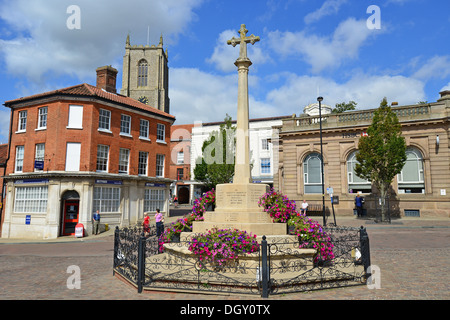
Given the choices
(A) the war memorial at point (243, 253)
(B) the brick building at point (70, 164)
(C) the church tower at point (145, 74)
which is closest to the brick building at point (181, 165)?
(C) the church tower at point (145, 74)

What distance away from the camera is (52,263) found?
11.6m

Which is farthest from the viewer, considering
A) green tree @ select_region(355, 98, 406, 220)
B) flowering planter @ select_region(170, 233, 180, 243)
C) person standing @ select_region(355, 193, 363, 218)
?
person standing @ select_region(355, 193, 363, 218)

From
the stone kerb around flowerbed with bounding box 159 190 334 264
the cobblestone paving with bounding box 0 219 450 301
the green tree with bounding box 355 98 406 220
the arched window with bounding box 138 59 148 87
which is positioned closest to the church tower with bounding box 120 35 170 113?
the arched window with bounding box 138 59 148 87

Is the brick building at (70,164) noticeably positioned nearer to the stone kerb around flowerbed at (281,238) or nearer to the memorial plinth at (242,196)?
the stone kerb around flowerbed at (281,238)

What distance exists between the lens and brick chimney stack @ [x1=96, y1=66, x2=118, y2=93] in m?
29.1

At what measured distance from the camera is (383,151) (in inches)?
869

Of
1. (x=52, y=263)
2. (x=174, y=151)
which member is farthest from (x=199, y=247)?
(x=174, y=151)

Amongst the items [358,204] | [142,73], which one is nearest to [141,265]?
[358,204]

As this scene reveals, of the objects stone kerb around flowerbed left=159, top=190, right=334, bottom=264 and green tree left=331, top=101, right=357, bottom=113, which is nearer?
stone kerb around flowerbed left=159, top=190, right=334, bottom=264

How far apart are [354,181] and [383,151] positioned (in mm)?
6016

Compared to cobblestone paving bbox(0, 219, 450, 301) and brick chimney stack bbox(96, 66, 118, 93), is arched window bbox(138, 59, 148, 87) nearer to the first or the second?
brick chimney stack bbox(96, 66, 118, 93)

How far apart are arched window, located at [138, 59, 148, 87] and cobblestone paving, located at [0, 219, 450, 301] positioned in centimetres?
6570

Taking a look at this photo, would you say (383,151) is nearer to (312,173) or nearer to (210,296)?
(312,173)
